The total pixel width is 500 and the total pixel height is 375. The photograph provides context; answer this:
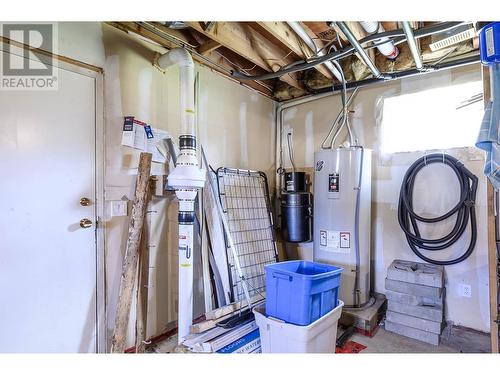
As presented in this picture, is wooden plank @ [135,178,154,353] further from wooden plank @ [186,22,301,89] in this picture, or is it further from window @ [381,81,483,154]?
window @ [381,81,483,154]

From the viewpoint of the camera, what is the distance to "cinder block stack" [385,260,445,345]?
2.28 meters

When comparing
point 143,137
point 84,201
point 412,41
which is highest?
point 412,41

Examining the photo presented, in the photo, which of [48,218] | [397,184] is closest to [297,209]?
[397,184]

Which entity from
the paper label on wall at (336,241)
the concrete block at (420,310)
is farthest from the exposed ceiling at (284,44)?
the concrete block at (420,310)

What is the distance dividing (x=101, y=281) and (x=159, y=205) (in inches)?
27.3

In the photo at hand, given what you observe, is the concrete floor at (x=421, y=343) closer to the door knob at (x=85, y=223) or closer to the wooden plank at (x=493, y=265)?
the wooden plank at (x=493, y=265)

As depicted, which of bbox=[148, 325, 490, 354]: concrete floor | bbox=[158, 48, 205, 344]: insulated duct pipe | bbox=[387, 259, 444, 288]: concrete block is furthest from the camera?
bbox=[387, 259, 444, 288]: concrete block

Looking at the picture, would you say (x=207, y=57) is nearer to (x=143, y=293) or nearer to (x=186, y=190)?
(x=186, y=190)

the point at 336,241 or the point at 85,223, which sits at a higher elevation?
the point at 85,223

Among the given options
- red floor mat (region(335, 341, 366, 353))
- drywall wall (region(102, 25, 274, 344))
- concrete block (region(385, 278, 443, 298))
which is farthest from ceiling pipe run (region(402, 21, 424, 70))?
red floor mat (region(335, 341, 366, 353))

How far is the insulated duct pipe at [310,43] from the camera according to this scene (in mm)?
1975

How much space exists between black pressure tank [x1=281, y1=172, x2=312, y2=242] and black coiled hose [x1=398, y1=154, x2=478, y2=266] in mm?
917

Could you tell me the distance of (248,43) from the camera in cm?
244

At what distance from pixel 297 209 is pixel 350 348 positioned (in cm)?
137
